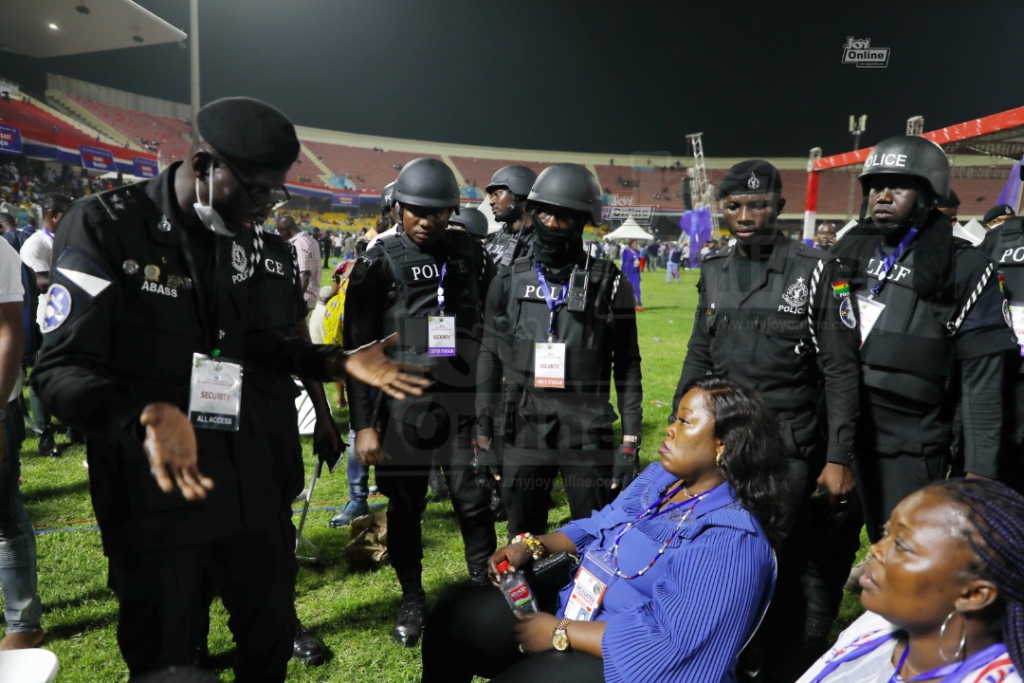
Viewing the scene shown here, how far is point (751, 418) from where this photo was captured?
2.21 meters

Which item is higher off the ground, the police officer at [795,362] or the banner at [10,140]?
the banner at [10,140]

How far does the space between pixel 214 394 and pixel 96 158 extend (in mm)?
28980

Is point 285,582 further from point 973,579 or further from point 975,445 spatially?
point 975,445

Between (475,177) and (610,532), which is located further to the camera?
(475,177)

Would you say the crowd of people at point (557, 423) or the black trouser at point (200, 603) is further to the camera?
the black trouser at point (200, 603)

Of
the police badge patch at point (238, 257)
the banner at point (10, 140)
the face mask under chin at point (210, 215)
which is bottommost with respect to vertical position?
the police badge patch at point (238, 257)

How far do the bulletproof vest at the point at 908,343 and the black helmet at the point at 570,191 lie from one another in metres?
1.37

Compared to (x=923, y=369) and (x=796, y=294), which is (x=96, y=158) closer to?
(x=796, y=294)

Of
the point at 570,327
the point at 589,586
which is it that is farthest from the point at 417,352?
the point at 589,586

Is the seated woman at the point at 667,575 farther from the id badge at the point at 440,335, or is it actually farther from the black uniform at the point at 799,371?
the id badge at the point at 440,335

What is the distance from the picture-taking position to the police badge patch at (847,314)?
2.86m

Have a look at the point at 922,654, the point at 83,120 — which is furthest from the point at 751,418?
the point at 83,120

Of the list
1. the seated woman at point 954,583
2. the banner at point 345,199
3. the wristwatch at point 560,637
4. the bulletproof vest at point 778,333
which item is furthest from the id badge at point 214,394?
the banner at point 345,199

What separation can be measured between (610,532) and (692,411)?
58cm
